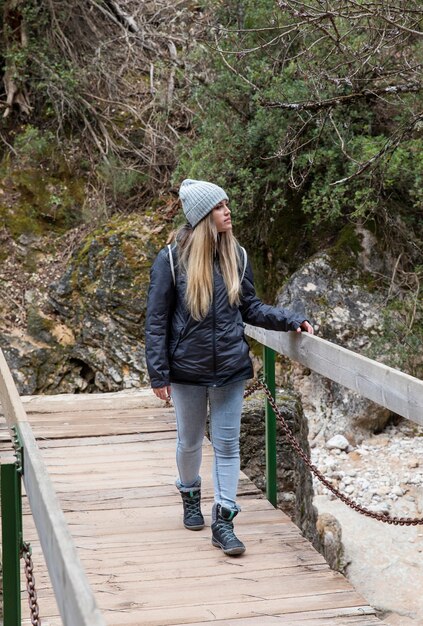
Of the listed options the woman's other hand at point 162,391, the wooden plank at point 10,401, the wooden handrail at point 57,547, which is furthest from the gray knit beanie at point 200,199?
the wooden handrail at point 57,547

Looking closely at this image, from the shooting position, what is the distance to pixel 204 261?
420cm

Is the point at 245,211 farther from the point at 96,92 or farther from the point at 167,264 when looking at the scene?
the point at 167,264

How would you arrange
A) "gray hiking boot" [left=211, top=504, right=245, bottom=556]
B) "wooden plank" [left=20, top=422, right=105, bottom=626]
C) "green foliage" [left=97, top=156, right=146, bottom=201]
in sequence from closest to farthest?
"wooden plank" [left=20, top=422, right=105, bottom=626], "gray hiking boot" [left=211, top=504, right=245, bottom=556], "green foliage" [left=97, top=156, right=146, bottom=201]

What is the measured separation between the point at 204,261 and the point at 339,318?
6045 millimetres

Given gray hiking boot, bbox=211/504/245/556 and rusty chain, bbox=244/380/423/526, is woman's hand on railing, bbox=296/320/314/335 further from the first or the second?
gray hiking boot, bbox=211/504/245/556

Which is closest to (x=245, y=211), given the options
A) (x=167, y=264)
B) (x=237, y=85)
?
(x=237, y=85)

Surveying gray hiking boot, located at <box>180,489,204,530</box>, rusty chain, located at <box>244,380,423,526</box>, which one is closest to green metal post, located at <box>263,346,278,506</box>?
rusty chain, located at <box>244,380,423,526</box>

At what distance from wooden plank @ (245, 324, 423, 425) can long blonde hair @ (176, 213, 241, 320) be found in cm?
52

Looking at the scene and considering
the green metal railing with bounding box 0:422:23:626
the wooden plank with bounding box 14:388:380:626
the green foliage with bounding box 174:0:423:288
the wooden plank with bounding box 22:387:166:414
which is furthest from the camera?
the green foliage with bounding box 174:0:423:288

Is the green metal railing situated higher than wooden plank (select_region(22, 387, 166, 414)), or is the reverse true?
the green metal railing

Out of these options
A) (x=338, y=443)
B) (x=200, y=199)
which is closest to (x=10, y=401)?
(x=200, y=199)

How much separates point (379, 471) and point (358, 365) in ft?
17.5

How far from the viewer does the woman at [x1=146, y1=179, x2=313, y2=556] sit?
4184mm

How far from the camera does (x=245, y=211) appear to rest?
9.98 metres
